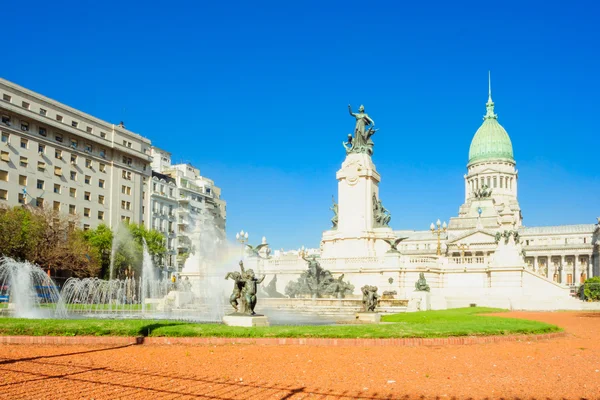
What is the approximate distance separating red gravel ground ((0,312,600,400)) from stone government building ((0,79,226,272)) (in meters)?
47.1

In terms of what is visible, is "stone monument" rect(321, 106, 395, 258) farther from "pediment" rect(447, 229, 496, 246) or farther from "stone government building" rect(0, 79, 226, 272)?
"pediment" rect(447, 229, 496, 246)

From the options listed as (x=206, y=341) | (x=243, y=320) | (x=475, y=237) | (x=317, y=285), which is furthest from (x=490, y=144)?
(x=206, y=341)

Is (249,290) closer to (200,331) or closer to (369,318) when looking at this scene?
(200,331)

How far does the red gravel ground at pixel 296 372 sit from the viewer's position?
36.4 feet

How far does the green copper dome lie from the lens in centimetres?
14975

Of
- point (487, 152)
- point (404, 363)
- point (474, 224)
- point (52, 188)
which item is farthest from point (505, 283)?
point (487, 152)

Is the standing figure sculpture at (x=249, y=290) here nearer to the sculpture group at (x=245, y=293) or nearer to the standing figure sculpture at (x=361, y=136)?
the sculpture group at (x=245, y=293)

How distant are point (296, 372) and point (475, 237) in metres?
106

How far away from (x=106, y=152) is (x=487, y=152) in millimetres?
101475

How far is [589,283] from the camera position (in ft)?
220

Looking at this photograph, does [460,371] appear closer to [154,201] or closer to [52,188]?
[52,188]

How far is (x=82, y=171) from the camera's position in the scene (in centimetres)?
7394

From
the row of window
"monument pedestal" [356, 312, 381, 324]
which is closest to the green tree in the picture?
"monument pedestal" [356, 312, 381, 324]

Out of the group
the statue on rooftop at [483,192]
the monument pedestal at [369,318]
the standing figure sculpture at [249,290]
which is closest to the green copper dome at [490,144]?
the statue on rooftop at [483,192]
